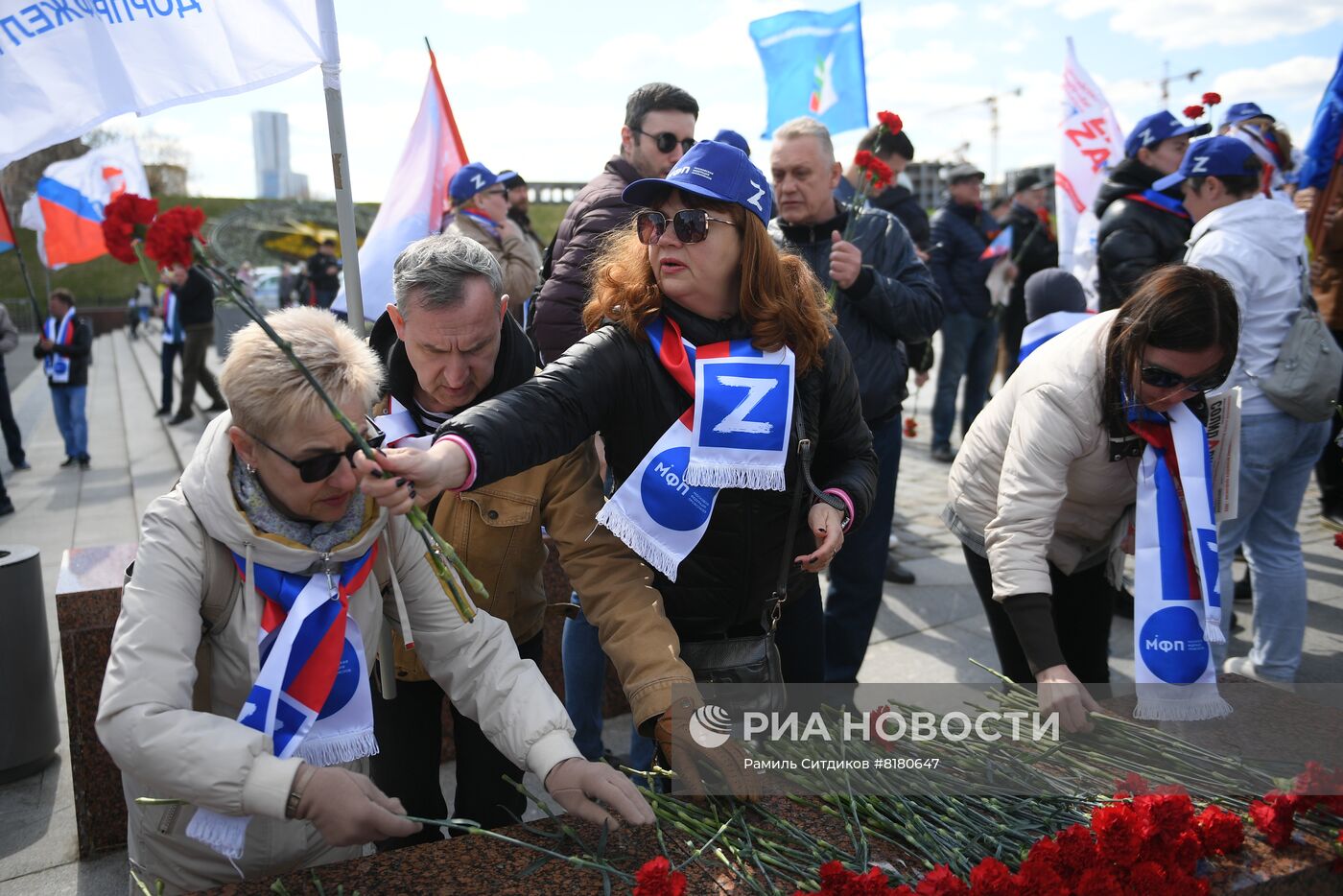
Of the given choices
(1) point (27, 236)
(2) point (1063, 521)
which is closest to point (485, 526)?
(2) point (1063, 521)

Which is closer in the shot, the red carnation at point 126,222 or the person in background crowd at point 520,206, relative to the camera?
the red carnation at point 126,222

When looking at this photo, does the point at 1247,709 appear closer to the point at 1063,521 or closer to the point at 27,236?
the point at 1063,521

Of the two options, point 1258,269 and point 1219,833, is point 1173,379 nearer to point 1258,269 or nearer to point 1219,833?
point 1219,833

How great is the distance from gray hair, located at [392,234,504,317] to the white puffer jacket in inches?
123

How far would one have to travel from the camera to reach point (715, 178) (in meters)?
2.25

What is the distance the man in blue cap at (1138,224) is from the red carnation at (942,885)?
368 cm

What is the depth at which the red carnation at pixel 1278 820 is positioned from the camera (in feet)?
6.85

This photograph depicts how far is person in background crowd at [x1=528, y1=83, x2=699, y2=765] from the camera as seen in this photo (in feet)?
10.6

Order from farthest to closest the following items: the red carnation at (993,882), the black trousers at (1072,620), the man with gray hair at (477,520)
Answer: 1. the black trousers at (1072,620)
2. the man with gray hair at (477,520)
3. the red carnation at (993,882)

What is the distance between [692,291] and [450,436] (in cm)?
71

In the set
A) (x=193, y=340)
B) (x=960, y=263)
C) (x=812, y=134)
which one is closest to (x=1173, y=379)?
(x=812, y=134)

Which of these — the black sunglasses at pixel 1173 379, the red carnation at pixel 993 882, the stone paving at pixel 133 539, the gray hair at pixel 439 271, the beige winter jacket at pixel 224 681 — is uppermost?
the gray hair at pixel 439 271

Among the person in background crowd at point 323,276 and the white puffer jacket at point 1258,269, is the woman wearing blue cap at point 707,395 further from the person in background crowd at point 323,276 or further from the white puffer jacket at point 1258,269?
the person in background crowd at point 323,276

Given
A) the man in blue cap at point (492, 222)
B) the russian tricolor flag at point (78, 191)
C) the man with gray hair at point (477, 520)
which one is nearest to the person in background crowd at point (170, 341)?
the russian tricolor flag at point (78, 191)
